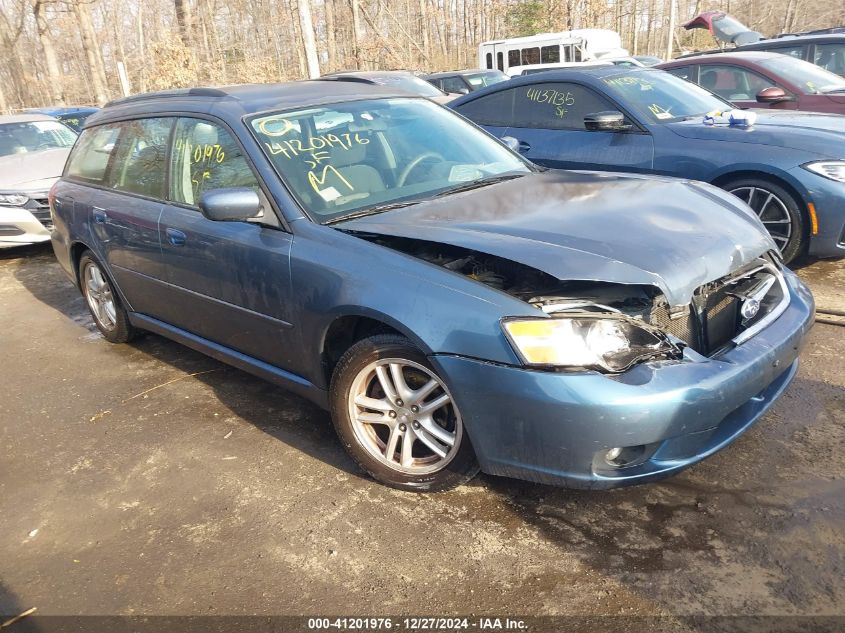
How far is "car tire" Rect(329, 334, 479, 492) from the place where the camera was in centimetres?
259

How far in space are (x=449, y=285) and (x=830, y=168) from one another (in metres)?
3.56

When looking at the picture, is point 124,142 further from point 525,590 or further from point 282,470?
point 525,590

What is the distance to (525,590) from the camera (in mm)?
2223

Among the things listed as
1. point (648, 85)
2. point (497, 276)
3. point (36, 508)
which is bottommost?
point (36, 508)

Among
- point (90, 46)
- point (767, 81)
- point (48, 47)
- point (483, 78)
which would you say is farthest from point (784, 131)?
point (48, 47)

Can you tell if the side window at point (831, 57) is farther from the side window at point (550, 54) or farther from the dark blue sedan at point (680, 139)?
the side window at point (550, 54)

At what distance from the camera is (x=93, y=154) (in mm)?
4590

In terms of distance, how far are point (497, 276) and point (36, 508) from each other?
A: 231cm

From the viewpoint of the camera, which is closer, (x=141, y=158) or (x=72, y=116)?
(x=141, y=158)

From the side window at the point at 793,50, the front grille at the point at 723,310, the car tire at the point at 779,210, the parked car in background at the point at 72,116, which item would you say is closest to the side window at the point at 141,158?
the front grille at the point at 723,310

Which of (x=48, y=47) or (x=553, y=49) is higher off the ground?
(x=48, y=47)

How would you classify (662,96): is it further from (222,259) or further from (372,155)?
(222,259)

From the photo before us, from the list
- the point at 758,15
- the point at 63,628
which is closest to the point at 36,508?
the point at 63,628

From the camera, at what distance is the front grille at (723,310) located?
249 centimetres
